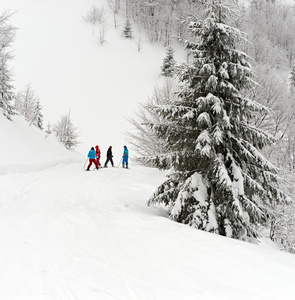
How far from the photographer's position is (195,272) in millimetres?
3559

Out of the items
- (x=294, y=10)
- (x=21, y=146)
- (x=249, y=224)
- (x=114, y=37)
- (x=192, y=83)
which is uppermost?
(x=294, y=10)

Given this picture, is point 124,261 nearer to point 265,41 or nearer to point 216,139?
point 216,139

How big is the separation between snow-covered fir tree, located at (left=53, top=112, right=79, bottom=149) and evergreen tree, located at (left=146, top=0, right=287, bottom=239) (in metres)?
28.1

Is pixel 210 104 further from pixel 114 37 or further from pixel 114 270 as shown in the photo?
pixel 114 37

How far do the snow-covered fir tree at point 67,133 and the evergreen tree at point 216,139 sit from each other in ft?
92.2

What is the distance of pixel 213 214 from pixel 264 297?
356cm

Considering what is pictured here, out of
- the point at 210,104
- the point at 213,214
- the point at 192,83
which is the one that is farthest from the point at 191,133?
the point at 213,214

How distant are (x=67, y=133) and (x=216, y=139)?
2989cm

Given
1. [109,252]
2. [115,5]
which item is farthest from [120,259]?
[115,5]

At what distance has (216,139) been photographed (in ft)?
20.6

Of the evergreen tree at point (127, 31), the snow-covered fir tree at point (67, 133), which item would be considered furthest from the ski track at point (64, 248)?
the evergreen tree at point (127, 31)

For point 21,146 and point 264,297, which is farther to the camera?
point 21,146

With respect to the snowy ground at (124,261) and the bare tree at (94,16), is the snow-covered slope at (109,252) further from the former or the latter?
the bare tree at (94,16)

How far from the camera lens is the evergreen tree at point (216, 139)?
6.44 metres
